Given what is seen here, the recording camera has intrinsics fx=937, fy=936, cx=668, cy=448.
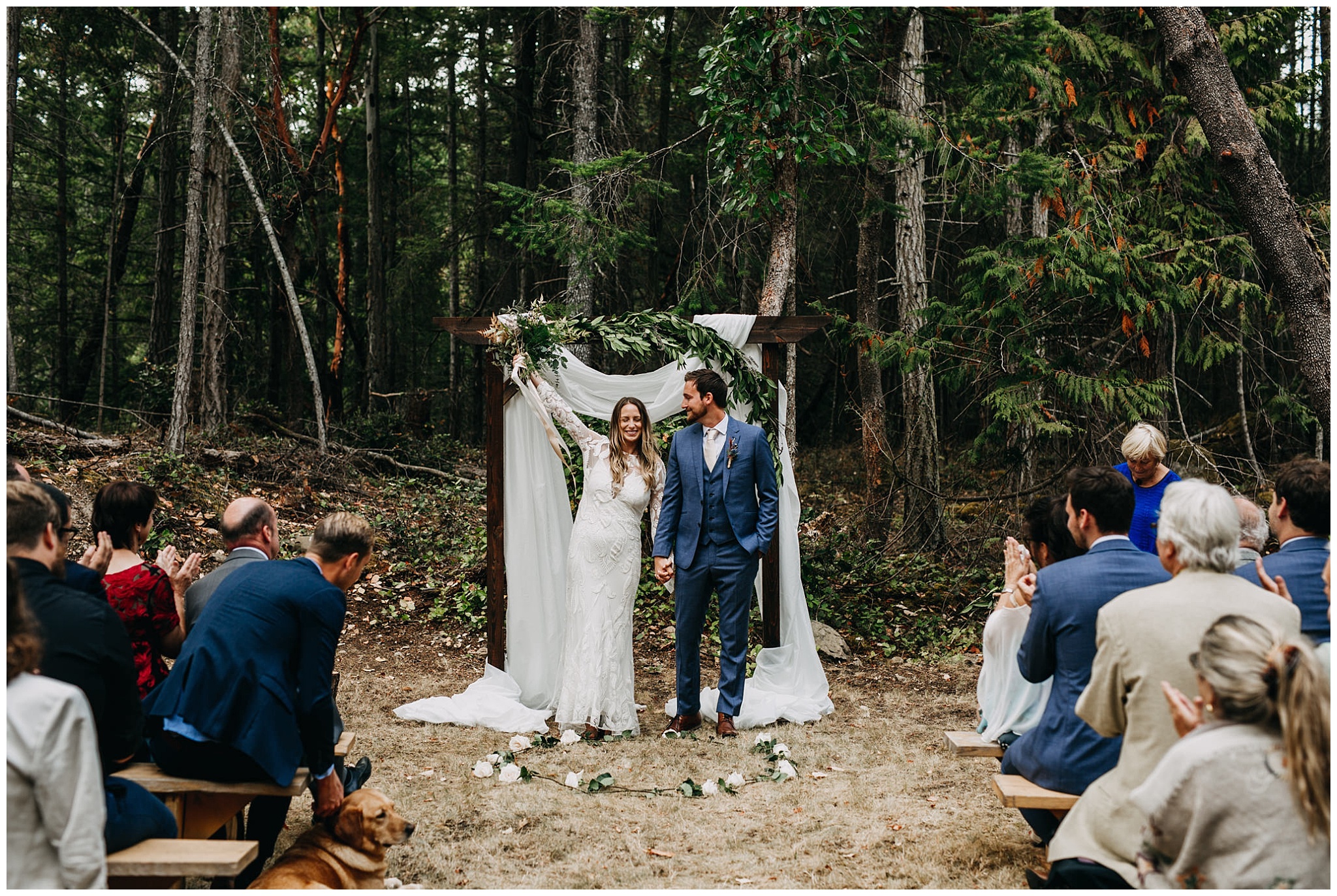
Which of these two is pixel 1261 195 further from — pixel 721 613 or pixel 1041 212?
pixel 1041 212

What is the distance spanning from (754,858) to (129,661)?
249 centimetres

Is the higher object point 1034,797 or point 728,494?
point 728,494

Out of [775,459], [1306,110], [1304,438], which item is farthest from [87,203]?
[1306,110]

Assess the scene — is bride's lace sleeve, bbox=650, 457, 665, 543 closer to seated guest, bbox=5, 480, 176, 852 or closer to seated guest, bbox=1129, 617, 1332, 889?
seated guest, bbox=5, 480, 176, 852

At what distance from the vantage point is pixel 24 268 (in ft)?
59.3

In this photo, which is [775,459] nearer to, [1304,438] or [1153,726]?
[1153,726]

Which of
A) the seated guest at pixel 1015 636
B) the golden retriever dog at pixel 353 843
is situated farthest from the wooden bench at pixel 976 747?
the golden retriever dog at pixel 353 843

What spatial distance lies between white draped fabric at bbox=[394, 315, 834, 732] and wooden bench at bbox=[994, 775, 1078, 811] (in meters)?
→ 3.03

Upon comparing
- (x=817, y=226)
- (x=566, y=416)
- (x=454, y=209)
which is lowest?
(x=566, y=416)

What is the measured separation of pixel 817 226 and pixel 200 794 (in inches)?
494

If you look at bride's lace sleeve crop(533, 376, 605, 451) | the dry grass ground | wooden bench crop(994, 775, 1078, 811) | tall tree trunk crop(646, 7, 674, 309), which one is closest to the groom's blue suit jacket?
bride's lace sleeve crop(533, 376, 605, 451)

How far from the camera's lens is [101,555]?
3.63 metres

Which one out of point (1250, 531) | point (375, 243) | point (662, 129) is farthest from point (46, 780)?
point (375, 243)

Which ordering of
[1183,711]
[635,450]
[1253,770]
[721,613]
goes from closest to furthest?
[1253,770] < [1183,711] < [721,613] < [635,450]
